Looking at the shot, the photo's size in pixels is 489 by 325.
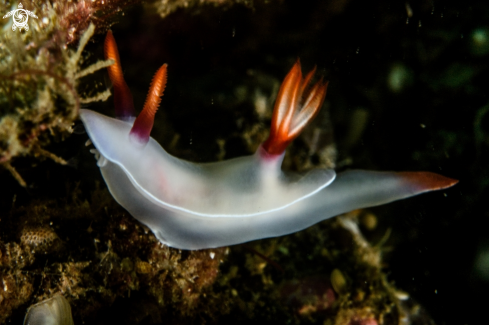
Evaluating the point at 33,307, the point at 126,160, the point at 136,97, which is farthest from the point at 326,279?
the point at 136,97

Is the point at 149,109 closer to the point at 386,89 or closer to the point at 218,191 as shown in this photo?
the point at 218,191

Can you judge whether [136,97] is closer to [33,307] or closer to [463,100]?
[33,307]

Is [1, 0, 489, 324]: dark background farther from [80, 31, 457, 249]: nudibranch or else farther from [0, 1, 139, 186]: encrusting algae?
[0, 1, 139, 186]: encrusting algae

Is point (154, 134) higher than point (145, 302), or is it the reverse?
point (154, 134)

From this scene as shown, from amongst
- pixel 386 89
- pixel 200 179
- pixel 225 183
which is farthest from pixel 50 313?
pixel 386 89

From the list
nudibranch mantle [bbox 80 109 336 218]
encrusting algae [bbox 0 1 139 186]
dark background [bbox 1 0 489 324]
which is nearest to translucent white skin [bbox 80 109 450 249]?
nudibranch mantle [bbox 80 109 336 218]

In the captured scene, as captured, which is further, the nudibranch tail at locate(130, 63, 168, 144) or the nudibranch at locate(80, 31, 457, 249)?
the nudibranch at locate(80, 31, 457, 249)

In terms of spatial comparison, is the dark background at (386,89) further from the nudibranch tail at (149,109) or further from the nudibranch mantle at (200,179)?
the nudibranch tail at (149,109)
